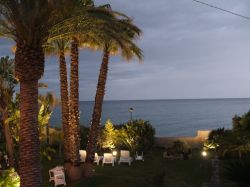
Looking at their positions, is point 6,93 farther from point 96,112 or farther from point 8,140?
point 96,112

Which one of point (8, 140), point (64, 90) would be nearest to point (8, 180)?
point (8, 140)

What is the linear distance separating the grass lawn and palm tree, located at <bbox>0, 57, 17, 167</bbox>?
2380mm

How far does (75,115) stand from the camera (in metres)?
20.5

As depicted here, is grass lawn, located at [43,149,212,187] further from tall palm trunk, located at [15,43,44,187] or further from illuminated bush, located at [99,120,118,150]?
tall palm trunk, located at [15,43,44,187]

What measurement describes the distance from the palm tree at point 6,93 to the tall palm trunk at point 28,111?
21.6 ft

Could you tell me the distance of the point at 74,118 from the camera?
2059 centimetres

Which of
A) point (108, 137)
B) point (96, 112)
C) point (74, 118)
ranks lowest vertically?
point (108, 137)

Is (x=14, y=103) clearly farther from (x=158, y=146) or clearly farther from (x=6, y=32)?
(x=158, y=146)

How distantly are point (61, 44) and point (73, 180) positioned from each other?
254 inches

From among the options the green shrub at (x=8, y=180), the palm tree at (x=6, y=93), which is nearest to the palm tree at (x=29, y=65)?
the green shrub at (x=8, y=180)

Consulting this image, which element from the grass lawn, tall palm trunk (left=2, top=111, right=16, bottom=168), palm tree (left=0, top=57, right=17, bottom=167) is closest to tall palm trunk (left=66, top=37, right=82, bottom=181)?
the grass lawn

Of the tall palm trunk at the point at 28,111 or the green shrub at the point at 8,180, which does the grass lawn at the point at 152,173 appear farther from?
the tall palm trunk at the point at 28,111

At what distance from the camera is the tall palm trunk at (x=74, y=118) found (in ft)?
66.6

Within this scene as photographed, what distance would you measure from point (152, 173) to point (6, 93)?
8.56 metres
